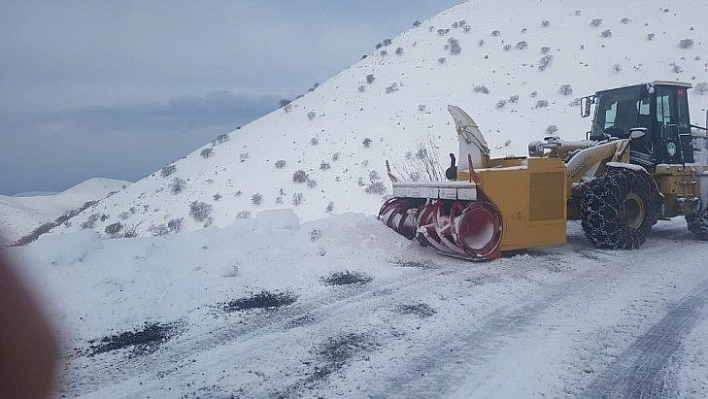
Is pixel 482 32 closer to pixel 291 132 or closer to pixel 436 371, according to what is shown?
pixel 291 132

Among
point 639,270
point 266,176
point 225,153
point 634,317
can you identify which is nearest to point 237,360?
point 634,317

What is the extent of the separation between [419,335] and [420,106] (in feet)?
89.8

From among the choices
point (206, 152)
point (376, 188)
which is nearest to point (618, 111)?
point (376, 188)

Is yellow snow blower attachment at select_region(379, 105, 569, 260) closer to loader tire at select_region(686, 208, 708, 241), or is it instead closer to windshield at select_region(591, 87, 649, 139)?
windshield at select_region(591, 87, 649, 139)

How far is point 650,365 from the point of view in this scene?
3711mm

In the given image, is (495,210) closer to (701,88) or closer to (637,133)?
(637,133)

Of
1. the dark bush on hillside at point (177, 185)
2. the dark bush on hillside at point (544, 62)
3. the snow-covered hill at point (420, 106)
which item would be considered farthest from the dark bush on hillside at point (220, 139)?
the dark bush on hillside at point (544, 62)

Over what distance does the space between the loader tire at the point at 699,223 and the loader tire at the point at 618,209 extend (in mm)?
1394

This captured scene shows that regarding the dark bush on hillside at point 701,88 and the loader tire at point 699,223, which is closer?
the loader tire at point 699,223

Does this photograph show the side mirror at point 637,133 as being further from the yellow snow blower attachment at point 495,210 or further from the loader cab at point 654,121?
the yellow snow blower attachment at point 495,210

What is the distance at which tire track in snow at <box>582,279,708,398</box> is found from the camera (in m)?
3.31

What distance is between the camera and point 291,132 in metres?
31.8

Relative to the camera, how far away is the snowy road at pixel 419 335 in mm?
3395

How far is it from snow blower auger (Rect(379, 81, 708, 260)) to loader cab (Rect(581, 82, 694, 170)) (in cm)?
2
